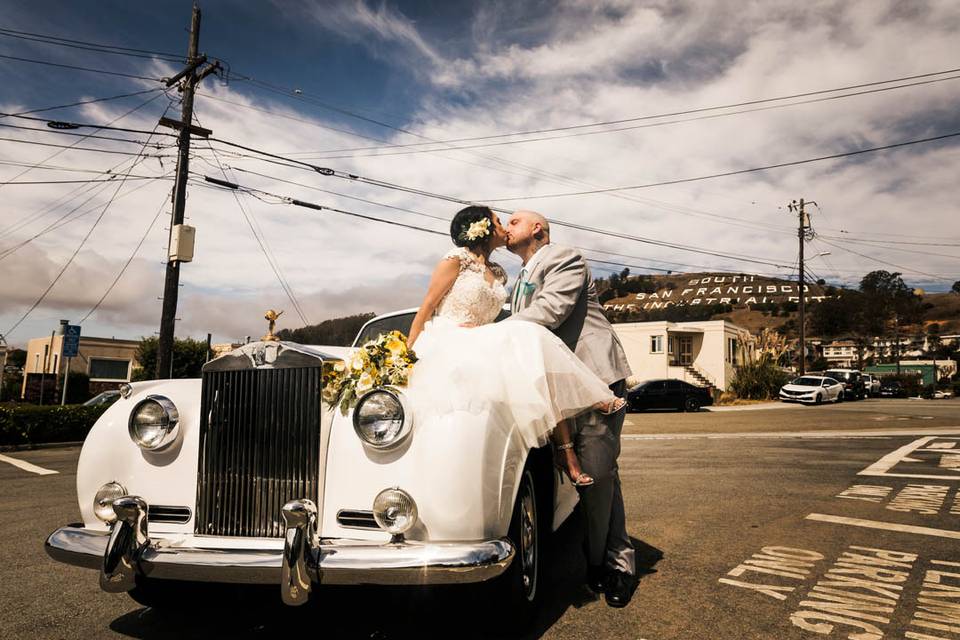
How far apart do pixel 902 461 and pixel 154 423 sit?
9.75 meters

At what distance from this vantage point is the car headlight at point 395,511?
2512 millimetres

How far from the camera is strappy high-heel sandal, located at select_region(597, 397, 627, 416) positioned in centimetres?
310

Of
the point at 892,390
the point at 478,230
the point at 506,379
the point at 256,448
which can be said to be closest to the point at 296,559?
the point at 256,448

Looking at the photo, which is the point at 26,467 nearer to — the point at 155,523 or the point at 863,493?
the point at 155,523

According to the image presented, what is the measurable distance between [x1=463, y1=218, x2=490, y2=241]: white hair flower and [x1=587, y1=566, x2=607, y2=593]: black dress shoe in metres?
2.04

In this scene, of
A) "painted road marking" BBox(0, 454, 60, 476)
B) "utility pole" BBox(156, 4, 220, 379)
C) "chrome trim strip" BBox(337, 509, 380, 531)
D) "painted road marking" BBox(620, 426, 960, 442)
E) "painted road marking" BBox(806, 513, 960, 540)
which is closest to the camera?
"chrome trim strip" BBox(337, 509, 380, 531)

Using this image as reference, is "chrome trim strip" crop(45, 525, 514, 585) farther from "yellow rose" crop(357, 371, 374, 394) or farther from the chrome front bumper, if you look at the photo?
"yellow rose" crop(357, 371, 374, 394)

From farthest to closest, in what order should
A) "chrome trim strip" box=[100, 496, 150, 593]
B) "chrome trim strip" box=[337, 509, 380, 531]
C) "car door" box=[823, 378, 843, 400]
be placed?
"car door" box=[823, 378, 843, 400]
"chrome trim strip" box=[337, 509, 380, 531]
"chrome trim strip" box=[100, 496, 150, 593]

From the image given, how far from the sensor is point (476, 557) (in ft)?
7.77

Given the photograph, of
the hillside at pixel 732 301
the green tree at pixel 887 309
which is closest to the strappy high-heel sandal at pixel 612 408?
the green tree at pixel 887 309

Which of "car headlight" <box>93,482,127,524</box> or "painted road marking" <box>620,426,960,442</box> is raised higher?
"car headlight" <box>93,482,127,524</box>

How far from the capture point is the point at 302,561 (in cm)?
234

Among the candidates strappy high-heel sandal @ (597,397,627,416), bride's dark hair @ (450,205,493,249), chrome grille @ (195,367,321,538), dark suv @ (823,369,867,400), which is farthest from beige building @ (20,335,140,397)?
strappy high-heel sandal @ (597,397,627,416)

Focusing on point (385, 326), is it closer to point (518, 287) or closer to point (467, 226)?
point (467, 226)
